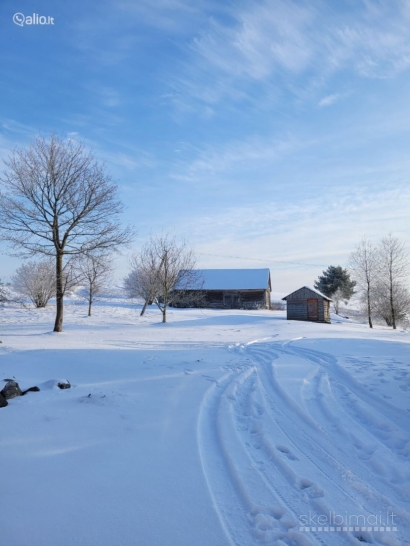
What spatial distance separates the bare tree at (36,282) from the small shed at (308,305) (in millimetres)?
21763

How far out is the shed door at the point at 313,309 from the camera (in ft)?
101

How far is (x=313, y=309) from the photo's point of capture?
101 ft

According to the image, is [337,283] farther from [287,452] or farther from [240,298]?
[287,452]

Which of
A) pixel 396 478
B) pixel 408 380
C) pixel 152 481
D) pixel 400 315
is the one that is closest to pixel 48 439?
pixel 152 481

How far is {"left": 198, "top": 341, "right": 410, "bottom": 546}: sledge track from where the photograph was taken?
2816 mm

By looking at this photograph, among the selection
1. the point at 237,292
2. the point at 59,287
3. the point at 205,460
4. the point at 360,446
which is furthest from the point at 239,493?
the point at 237,292

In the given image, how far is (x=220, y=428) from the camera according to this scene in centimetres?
482

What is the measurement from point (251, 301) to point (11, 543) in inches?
1746

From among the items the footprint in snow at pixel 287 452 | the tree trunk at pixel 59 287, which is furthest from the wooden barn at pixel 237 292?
the footprint in snow at pixel 287 452

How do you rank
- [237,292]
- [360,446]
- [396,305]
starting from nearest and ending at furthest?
[360,446]
[396,305]
[237,292]

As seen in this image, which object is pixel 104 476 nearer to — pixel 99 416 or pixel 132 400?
pixel 99 416

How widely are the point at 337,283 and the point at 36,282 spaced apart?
1606 inches

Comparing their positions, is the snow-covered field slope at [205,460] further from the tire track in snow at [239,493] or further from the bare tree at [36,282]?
the bare tree at [36,282]

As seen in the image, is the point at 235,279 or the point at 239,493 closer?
the point at 239,493
